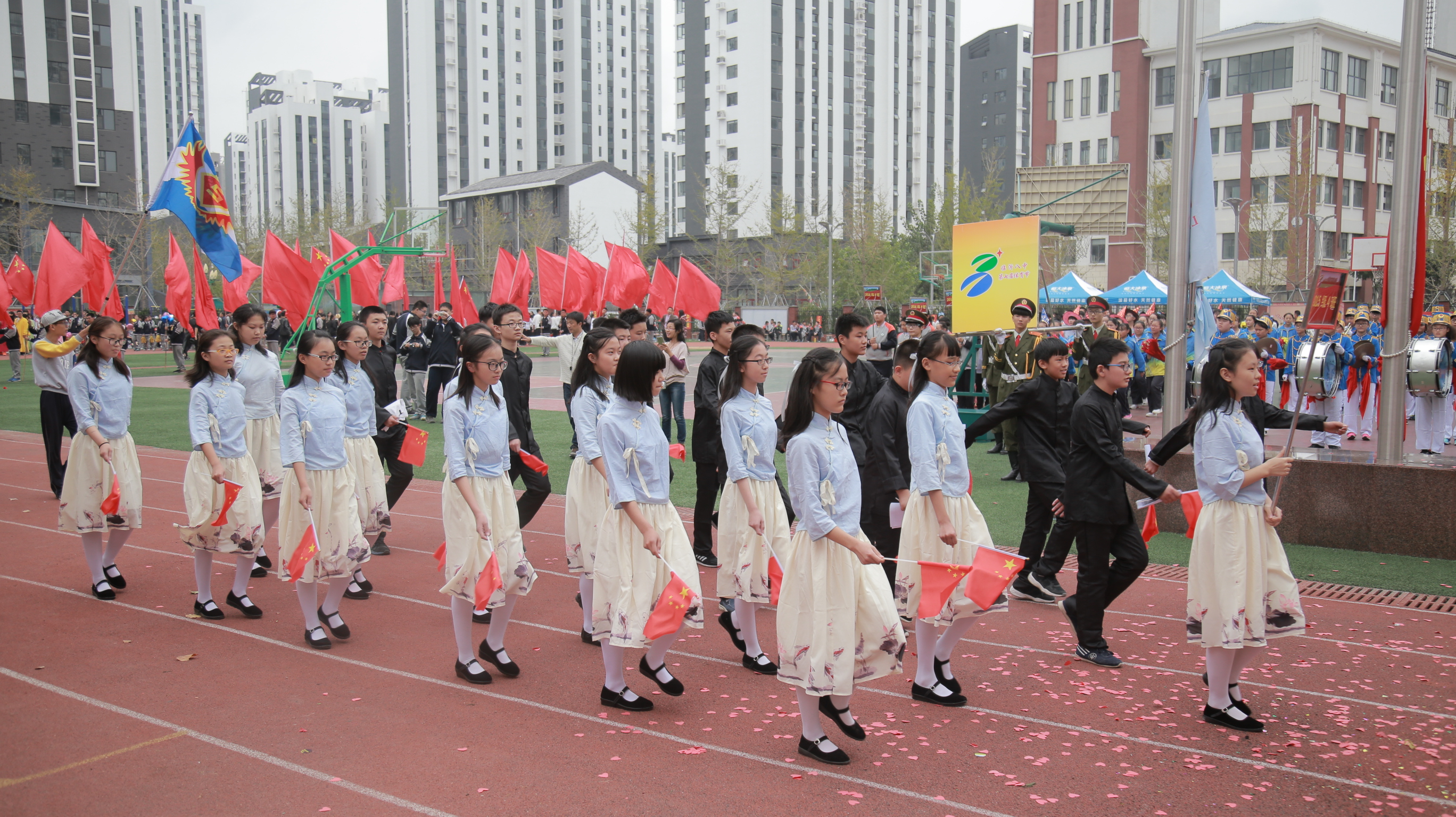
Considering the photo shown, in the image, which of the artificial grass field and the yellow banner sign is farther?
the yellow banner sign

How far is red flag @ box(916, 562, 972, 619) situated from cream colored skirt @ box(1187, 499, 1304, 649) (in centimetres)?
116

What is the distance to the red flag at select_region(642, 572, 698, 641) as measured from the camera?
175 inches

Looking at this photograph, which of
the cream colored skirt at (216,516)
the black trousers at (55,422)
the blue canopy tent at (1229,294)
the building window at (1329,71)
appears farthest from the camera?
the building window at (1329,71)

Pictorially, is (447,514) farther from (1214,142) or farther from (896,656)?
(1214,142)

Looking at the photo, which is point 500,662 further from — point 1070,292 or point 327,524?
point 1070,292

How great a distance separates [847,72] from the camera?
88.8 metres

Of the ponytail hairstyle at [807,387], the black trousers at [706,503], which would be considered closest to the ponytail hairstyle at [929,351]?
the ponytail hairstyle at [807,387]

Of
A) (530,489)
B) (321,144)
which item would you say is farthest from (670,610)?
(321,144)

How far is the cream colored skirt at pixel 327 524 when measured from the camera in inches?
223

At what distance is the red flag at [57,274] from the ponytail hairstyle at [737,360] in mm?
13371

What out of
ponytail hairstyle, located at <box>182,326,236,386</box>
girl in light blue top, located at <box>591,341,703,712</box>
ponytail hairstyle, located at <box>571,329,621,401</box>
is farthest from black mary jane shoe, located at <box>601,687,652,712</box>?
ponytail hairstyle, located at <box>182,326,236,386</box>

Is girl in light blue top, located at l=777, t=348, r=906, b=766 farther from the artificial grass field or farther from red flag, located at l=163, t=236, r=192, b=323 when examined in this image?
red flag, located at l=163, t=236, r=192, b=323

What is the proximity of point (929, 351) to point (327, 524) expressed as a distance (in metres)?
3.43

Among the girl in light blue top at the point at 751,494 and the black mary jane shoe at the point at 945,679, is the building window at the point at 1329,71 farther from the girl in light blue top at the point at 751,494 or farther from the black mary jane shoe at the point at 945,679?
the black mary jane shoe at the point at 945,679
